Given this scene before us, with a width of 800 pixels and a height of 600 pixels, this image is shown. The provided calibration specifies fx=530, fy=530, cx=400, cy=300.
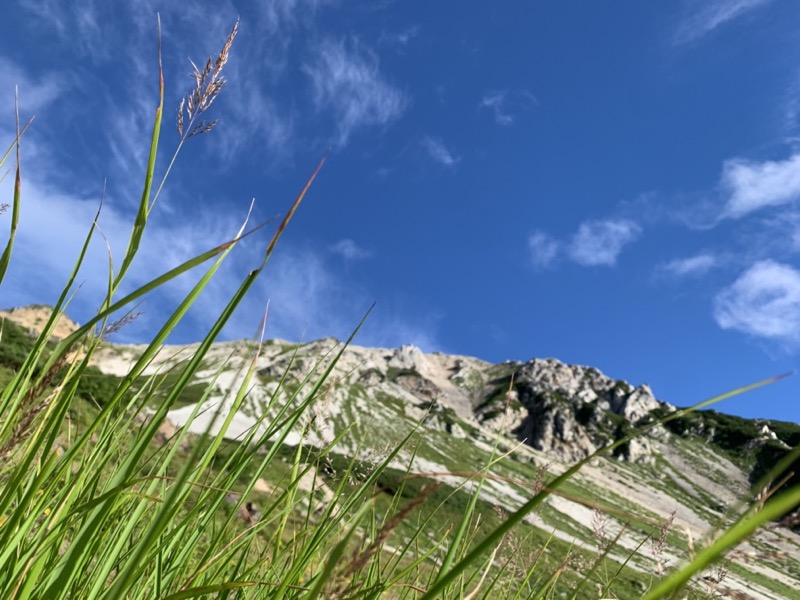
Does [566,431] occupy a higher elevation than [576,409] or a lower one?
lower

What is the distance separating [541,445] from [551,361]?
2147 inches

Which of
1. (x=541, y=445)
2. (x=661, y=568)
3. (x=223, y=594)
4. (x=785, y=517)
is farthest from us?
(x=541, y=445)

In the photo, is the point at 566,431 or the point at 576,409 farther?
the point at 576,409

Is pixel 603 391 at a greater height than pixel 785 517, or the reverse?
pixel 603 391

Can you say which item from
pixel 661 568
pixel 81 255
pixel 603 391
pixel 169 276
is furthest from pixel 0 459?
pixel 603 391

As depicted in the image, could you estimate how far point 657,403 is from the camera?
181m

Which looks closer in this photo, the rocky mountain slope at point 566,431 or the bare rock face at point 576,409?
the rocky mountain slope at point 566,431

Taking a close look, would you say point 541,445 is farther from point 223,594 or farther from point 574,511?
point 223,594

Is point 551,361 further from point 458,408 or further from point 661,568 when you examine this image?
point 661,568

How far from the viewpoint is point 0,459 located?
1388 mm

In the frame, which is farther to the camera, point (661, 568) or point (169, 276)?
point (661, 568)

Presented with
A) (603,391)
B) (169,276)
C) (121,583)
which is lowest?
(121,583)

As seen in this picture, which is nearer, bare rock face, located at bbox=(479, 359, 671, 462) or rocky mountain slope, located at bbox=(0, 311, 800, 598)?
rocky mountain slope, located at bbox=(0, 311, 800, 598)

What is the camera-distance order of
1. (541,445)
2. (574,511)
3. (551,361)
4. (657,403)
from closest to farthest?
1. (574,511)
2. (541,445)
3. (657,403)
4. (551,361)
